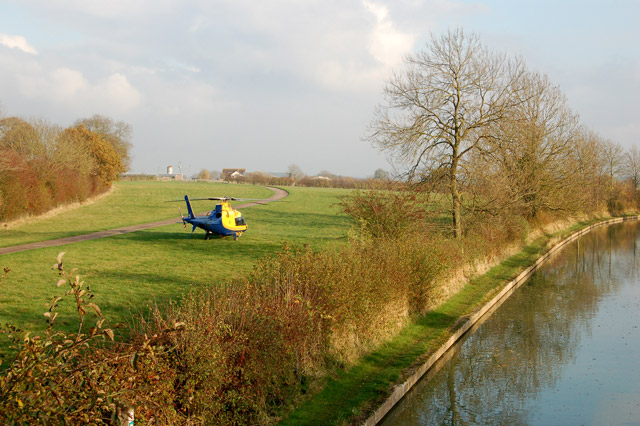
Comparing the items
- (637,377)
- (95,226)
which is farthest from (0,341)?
(95,226)

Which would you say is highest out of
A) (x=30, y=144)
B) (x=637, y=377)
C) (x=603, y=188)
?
(x=30, y=144)

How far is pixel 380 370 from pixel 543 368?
407cm

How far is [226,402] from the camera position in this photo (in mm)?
6727

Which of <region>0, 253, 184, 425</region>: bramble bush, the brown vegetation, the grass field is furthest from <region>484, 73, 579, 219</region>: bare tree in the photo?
<region>0, 253, 184, 425</region>: bramble bush

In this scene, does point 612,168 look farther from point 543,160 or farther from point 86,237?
point 86,237

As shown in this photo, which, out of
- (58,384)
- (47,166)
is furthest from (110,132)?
(58,384)

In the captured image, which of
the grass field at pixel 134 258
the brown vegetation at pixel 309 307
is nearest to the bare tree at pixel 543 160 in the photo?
the brown vegetation at pixel 309 307

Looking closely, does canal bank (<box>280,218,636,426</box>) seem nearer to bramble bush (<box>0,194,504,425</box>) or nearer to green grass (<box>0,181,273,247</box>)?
bramble bush (<box>0,194,504,425</box>)

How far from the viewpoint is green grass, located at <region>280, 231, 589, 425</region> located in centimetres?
769

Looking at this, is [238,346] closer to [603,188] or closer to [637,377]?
[637,377]

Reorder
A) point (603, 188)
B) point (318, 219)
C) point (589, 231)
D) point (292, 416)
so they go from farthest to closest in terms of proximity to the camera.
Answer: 1. point (603, 188)
2. point (318, 219)
3. point (589, 231)
4. point (292, 416)

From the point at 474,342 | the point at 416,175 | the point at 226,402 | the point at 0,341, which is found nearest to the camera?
the point at 226,402

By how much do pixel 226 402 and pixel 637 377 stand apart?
28.9 feet

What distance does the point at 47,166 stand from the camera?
127 feet
